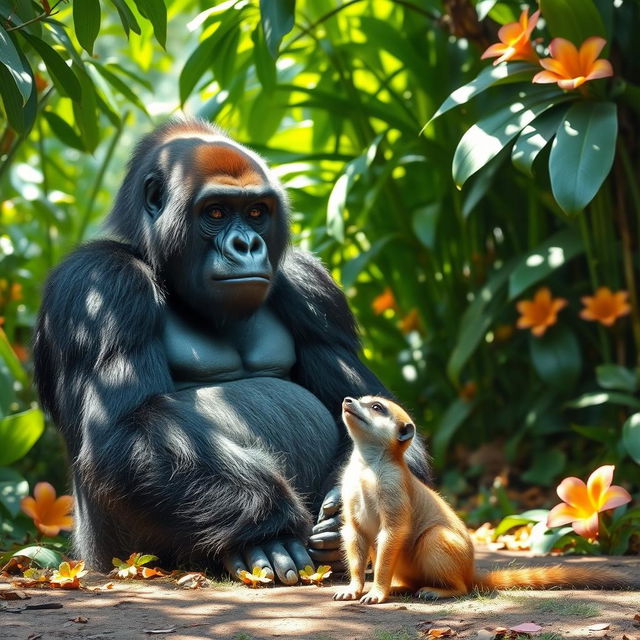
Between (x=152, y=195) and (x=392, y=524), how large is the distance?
1836mm

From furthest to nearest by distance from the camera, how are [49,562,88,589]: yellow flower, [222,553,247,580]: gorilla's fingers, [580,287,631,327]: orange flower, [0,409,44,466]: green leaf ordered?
1. [580,287,631,327]: orange flower
2. [0,409,44,466]: green leaf
3. [222,553,247,580]: gorilla's fingers
4. [49,562,88,589]: yellow flower

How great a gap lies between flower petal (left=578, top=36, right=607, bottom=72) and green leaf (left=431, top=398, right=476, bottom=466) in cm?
250

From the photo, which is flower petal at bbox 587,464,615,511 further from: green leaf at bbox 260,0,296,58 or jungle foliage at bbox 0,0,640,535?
green leaf at bbox 260,0,296,58

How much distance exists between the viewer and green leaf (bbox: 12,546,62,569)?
3.96m

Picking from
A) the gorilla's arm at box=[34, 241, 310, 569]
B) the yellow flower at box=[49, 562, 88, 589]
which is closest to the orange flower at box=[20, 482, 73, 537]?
the gorilla's arm at box=[34, 241, 310, 569]

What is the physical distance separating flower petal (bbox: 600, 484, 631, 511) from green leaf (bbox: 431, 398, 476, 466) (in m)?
2.19

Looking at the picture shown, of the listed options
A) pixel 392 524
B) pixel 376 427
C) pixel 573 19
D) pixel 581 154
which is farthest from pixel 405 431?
pixel 573 19

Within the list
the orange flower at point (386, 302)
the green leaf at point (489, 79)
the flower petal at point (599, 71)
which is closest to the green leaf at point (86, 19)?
the green leaf at point (489, 79)

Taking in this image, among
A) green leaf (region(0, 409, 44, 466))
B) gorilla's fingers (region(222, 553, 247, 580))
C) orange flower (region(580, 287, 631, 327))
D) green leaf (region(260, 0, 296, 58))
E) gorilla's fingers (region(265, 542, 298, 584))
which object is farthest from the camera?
orange flower (region(580, 287, 631, 327))

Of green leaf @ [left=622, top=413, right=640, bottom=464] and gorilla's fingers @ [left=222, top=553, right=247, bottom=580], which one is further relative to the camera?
green leaf @ [left=622, top=413, right=640, bottom=464]

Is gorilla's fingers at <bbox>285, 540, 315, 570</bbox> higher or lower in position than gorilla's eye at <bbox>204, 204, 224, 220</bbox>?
lower

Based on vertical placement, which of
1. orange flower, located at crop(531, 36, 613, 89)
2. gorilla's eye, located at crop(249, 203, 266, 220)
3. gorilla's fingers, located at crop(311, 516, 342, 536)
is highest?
orange flower, located at crop(531, 36, 613, 89)

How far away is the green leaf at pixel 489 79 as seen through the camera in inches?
178

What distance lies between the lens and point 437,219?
21.0 ft
